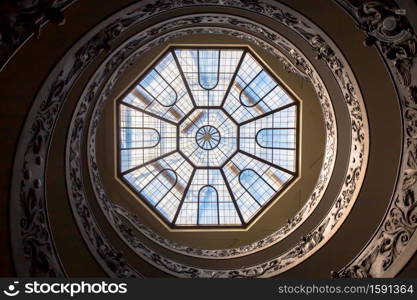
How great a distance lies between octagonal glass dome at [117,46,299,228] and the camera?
15266 millimetres

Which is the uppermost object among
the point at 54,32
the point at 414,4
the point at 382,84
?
the point at 54,32

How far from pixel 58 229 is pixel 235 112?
26.9 ft

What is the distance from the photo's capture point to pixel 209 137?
52.9 ft

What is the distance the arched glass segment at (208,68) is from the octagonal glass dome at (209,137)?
0.03 metres

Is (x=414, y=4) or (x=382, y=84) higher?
(x=414, y=4)

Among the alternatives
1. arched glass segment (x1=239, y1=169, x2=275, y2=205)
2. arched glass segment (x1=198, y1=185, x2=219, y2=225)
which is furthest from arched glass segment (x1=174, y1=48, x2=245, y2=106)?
arched glass segment (x1=198, y1=185, x2=219, y2=225)

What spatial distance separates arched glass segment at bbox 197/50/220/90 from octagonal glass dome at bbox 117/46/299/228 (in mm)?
34

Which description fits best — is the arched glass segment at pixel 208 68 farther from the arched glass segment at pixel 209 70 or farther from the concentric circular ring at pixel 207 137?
the concentric circular ring at pixel 207 137

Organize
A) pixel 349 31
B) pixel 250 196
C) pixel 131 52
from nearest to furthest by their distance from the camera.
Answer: pixel 349 31, pixel 131 52, pixel 250 196

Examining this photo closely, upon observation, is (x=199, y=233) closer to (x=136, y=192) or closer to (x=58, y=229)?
(x=136, y=192)

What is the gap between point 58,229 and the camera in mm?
9586

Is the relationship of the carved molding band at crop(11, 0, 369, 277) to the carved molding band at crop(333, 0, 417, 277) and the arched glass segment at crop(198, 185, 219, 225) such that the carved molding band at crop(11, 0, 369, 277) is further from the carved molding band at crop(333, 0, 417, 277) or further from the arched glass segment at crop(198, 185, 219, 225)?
the arched glass segment at crop(198, 185, 219, 225)

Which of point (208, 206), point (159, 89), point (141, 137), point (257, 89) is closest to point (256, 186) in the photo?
point (208, 206)

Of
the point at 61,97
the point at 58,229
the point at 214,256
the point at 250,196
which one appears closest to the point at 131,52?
the point at 61,97
